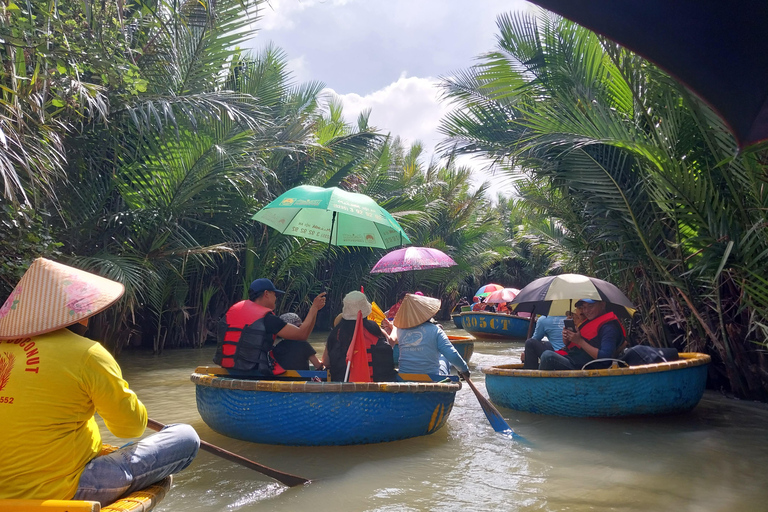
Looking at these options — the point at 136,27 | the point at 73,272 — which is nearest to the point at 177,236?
the point at 136,27

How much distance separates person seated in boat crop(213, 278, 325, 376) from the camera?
5.29 metres

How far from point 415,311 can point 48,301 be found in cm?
380

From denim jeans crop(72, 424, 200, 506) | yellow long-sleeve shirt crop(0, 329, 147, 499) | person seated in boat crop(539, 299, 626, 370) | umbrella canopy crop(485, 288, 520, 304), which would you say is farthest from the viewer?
umbrella canopy crop(485, 288, 520, 304)

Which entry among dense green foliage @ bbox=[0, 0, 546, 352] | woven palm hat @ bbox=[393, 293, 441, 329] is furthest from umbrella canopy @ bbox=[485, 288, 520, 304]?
woven palm hat @ bbox=[393, 293, 441, 329]

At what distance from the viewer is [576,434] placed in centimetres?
575

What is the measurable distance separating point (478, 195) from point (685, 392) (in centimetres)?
1743

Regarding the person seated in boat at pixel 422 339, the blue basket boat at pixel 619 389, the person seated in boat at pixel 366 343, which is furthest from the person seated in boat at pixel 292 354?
the blue basket boat at pixel 619 389

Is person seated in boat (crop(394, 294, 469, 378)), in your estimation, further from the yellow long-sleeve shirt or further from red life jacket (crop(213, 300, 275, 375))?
the yellow long-sleeve shirt

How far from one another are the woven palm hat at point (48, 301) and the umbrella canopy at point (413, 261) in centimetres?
A: 937

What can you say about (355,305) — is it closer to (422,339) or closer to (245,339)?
(422,339)

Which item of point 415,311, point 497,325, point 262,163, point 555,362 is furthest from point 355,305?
point 497,325

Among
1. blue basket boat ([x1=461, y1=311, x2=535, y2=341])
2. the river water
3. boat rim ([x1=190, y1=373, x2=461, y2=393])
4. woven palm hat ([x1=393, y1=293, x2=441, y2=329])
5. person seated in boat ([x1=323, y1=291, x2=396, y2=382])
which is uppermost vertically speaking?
woven palm hat ([x1=393, y1=293, x2=441, y2=329])

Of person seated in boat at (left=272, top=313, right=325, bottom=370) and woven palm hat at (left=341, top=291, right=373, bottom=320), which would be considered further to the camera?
person seated in boat at (left=272, top=313, right=325, bottom=370)

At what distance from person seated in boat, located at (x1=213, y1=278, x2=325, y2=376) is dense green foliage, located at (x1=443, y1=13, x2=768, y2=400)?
11.5ft
